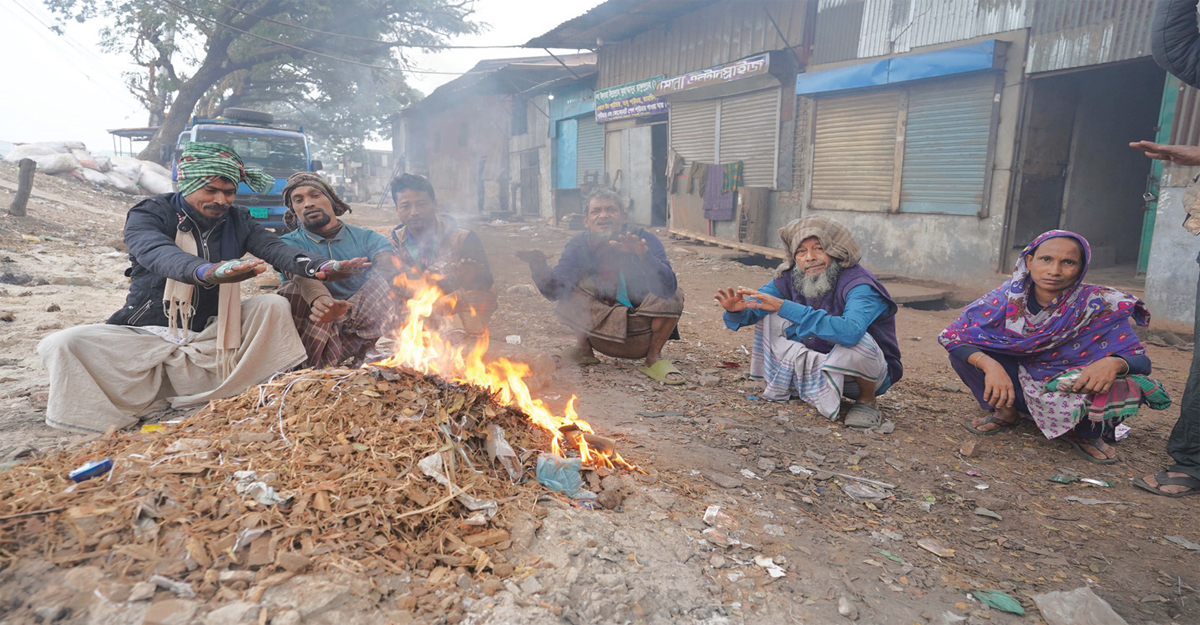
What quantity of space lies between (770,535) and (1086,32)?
738 cm

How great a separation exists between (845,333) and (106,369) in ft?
13.1

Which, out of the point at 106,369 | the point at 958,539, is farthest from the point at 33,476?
the point at 958,539

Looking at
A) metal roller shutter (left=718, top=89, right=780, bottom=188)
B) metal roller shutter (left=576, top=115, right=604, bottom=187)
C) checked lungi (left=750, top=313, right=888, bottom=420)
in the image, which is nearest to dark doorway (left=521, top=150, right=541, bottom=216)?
metal roller shutter (left=576, top=115, right=604, bottom=187)

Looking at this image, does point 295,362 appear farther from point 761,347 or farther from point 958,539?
point 958,539

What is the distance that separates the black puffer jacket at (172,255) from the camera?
128 inches

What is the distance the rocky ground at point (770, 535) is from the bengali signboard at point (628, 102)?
10937 mm

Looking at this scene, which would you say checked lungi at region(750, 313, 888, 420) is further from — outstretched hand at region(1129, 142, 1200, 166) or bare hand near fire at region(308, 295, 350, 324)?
bare hand near fire at region(308, 295, 350, 324)

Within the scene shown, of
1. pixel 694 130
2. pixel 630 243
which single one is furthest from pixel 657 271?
pixel 694 130

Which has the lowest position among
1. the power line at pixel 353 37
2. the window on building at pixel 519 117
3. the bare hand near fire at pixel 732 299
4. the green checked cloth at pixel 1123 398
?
the green checked cloth at pixel 1123 398

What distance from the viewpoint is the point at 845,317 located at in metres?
3.82

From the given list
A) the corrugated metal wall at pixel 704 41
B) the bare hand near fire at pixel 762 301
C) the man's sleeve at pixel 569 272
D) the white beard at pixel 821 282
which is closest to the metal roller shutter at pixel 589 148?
the corrugated metal wall at pixel 704 41

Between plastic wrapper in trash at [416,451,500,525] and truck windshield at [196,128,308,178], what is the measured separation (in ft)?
39.5

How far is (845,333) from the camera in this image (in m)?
3.77

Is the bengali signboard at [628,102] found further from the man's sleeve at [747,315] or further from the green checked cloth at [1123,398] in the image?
the green checked cloth at [1123,398]
